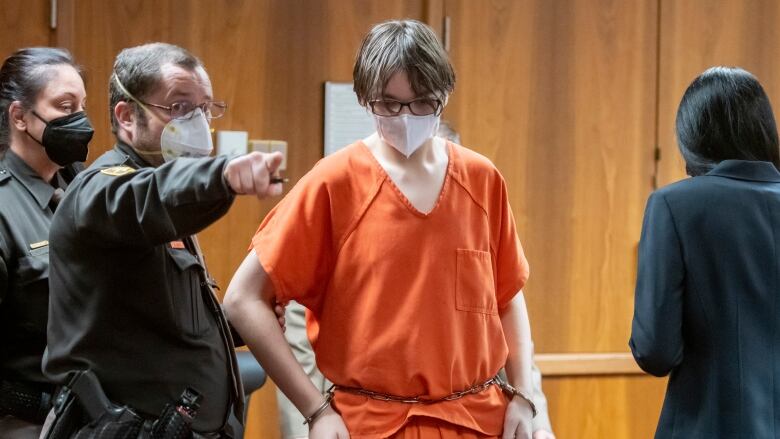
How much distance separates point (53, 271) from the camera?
61.0 inches

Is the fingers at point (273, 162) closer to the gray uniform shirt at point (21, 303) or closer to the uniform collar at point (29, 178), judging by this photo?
the gray uniform shirt at point (21, 303)

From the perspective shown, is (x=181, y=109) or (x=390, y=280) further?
(x=181, y=109)

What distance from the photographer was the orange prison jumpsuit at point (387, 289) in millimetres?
1461

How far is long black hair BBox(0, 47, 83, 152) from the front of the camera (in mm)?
2135

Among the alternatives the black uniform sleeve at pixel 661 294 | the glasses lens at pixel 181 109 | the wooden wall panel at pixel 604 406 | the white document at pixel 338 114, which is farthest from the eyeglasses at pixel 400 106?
the wooden wall panel at pixel 604 406

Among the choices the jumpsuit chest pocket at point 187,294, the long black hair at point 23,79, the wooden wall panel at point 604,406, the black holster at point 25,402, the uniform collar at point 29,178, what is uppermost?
the long black hair at point 23,79

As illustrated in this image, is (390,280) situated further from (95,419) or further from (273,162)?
(95,419)

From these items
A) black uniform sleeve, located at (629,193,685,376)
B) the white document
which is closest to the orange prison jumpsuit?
black uniform sleeve, located at (629,193,685,376)

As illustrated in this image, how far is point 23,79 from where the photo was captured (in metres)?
2.15

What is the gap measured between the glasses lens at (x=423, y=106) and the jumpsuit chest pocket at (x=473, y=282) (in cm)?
23

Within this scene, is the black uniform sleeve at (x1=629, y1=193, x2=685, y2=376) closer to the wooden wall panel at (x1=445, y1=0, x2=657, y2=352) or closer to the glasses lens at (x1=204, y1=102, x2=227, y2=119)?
the glasses lens at (x1=204, y1=102, x2=227, y2=119)

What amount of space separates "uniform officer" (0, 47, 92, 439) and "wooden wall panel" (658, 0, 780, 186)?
236 cm

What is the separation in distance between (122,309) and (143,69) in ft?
1.45

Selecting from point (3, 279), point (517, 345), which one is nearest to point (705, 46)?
point (517, 345)
